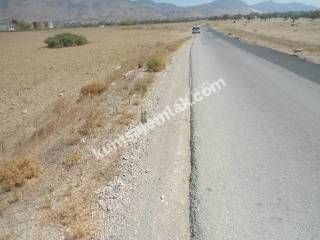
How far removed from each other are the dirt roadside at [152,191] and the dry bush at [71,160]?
1.02 m

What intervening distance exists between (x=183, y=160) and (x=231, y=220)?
2.62 meters

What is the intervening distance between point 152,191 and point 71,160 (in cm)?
273

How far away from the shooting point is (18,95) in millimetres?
21094

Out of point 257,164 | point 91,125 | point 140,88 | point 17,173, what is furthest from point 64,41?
point 257,164

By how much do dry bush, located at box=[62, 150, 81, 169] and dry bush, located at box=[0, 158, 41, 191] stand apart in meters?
0.55

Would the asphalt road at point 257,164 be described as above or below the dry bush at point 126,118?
above

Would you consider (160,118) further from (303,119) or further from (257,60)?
(257,60)

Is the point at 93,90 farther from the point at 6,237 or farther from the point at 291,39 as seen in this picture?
the point at 291,39

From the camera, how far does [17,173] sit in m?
8.09

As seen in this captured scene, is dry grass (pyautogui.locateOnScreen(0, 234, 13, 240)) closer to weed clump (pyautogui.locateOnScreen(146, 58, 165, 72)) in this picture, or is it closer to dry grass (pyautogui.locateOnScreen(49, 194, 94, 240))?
dry grass (pyautogui.locateOnScreen(49, 194, 94, 240))

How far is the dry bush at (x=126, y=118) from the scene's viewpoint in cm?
1111

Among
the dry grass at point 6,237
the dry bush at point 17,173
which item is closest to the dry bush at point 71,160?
the dry bush at point 17,173

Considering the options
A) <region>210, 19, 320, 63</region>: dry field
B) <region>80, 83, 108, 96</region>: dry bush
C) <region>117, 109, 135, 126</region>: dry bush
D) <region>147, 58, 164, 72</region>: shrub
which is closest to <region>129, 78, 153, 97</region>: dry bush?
<region>80, 83, 108, 96</region>: dry bush

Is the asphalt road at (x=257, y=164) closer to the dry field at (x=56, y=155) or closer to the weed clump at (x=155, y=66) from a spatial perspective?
the dry field at (x=56, y=155)
